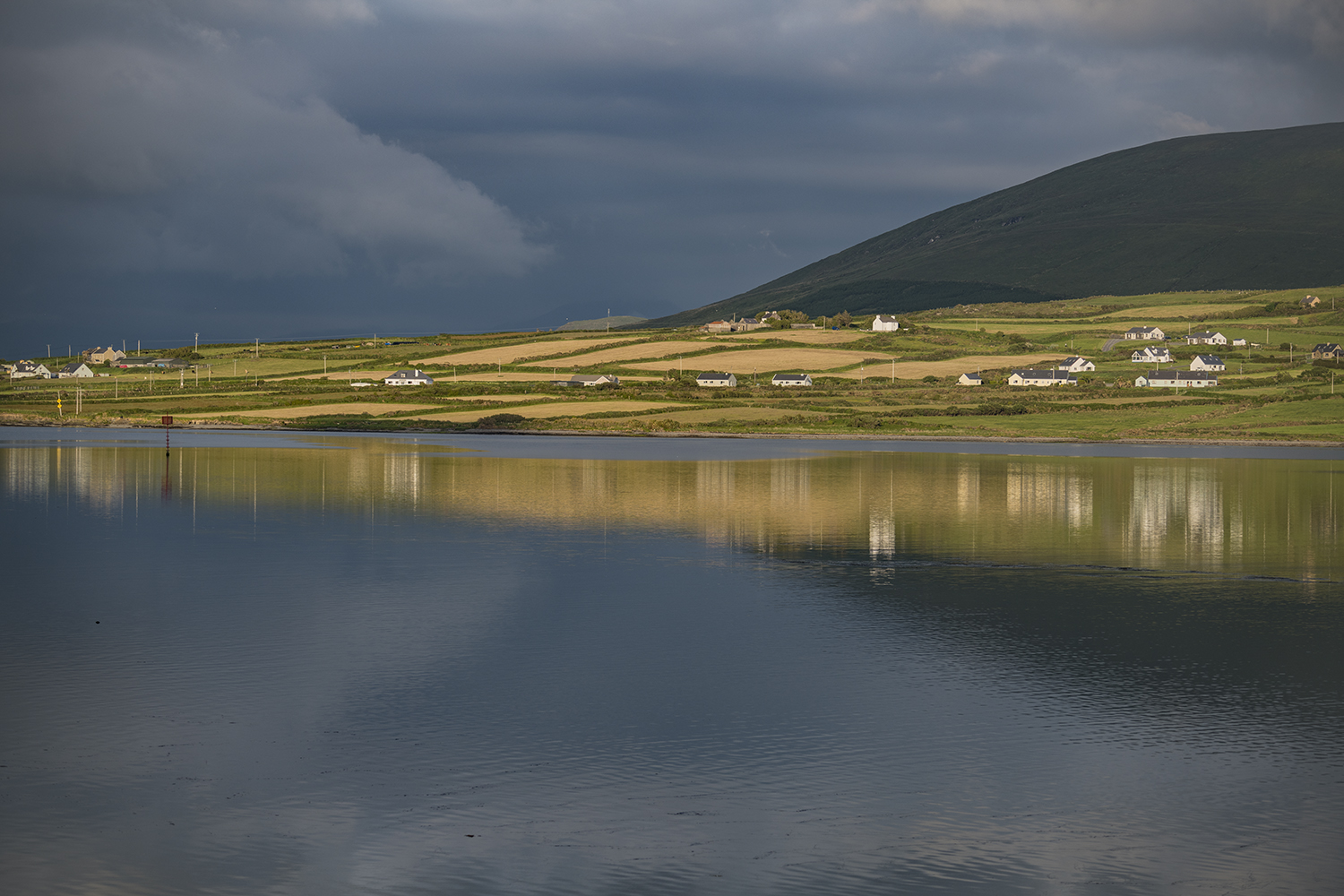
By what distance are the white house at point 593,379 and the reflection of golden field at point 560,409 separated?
48.9ft

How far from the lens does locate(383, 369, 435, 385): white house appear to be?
158000 millimetres

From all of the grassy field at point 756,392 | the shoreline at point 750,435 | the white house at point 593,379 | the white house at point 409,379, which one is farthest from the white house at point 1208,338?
the white house at point 409,379

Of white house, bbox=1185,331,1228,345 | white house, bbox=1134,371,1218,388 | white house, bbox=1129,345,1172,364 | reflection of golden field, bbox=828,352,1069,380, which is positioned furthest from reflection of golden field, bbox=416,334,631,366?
white house, bbox=1185,331,1228,345

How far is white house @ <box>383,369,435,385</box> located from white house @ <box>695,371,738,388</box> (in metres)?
33.1

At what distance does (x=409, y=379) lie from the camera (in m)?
160

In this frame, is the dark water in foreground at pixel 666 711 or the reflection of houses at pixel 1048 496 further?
the reflection of houses at pixel 1048 496

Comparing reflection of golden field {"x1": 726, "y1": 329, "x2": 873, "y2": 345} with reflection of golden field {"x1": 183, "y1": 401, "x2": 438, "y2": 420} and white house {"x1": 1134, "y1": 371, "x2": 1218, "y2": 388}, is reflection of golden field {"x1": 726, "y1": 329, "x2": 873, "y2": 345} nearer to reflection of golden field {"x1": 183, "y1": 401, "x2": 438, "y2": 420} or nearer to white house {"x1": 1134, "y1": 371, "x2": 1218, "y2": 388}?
white house {"x1": 1134, "y1": 371, "x2": 1218, "y2": 388}

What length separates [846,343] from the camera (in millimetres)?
180750

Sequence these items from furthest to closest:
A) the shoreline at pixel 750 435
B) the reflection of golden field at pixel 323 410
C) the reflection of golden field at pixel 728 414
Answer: the reflection of golden field at pixel 323 410, the reflection of golden field at pixel 728 414, the shoreline at pixel 750 435

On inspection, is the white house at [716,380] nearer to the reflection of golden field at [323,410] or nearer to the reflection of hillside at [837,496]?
the reflection of golden field at [323,410]

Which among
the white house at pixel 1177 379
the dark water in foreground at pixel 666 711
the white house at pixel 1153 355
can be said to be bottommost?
the dark water in foreground at pixel 666 711

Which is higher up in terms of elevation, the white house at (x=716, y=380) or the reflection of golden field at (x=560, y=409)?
the white house at (x=716, y=380)

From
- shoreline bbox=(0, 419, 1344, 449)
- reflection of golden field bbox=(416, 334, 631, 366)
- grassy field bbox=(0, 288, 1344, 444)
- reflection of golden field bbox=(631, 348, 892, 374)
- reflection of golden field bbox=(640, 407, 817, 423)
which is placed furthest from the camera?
reflection of golden field bbox=(416, 334, 631, 366)

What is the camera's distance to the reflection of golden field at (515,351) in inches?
6860
